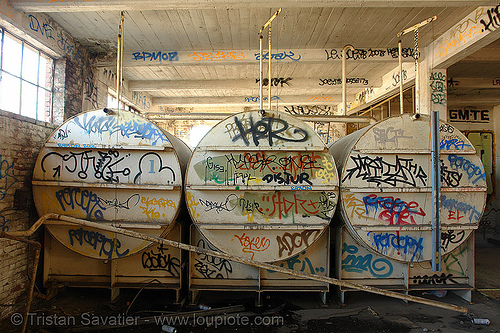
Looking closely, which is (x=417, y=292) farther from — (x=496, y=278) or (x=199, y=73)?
(x=199, y=73)

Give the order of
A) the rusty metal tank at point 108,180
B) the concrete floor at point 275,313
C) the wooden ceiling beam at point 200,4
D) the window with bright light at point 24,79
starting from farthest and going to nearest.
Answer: the window with bright light at point 24,79 < the rusty metal tank at point 108,180 < the wooden ceiling beam at point 200,4 < the concrete floor at point 275,313

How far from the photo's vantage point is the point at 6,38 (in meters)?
4.26

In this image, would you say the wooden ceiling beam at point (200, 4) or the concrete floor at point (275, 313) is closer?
the concrete floor at point (275, 313)

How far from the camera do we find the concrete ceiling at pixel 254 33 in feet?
12.9

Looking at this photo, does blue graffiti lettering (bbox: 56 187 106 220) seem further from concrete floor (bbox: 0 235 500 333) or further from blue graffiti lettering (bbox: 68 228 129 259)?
concrete floor (bbox: 0 235 500 333)

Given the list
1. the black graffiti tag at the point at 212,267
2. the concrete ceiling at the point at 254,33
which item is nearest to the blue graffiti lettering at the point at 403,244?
the black graffiti tag at the point at 212,267

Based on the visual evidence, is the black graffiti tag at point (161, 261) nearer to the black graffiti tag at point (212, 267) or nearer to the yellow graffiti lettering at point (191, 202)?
the black graffiti tag at point (212, 267)

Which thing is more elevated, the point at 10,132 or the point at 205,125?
the point at 205,125

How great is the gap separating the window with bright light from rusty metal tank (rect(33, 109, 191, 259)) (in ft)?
3.78

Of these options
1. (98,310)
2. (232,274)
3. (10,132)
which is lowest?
(98,310)

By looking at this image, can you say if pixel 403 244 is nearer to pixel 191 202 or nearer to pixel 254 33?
pixel 191 202

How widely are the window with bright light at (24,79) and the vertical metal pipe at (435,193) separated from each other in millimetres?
6403

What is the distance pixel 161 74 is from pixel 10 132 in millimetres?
4910

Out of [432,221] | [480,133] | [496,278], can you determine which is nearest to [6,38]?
→ [432,221]
